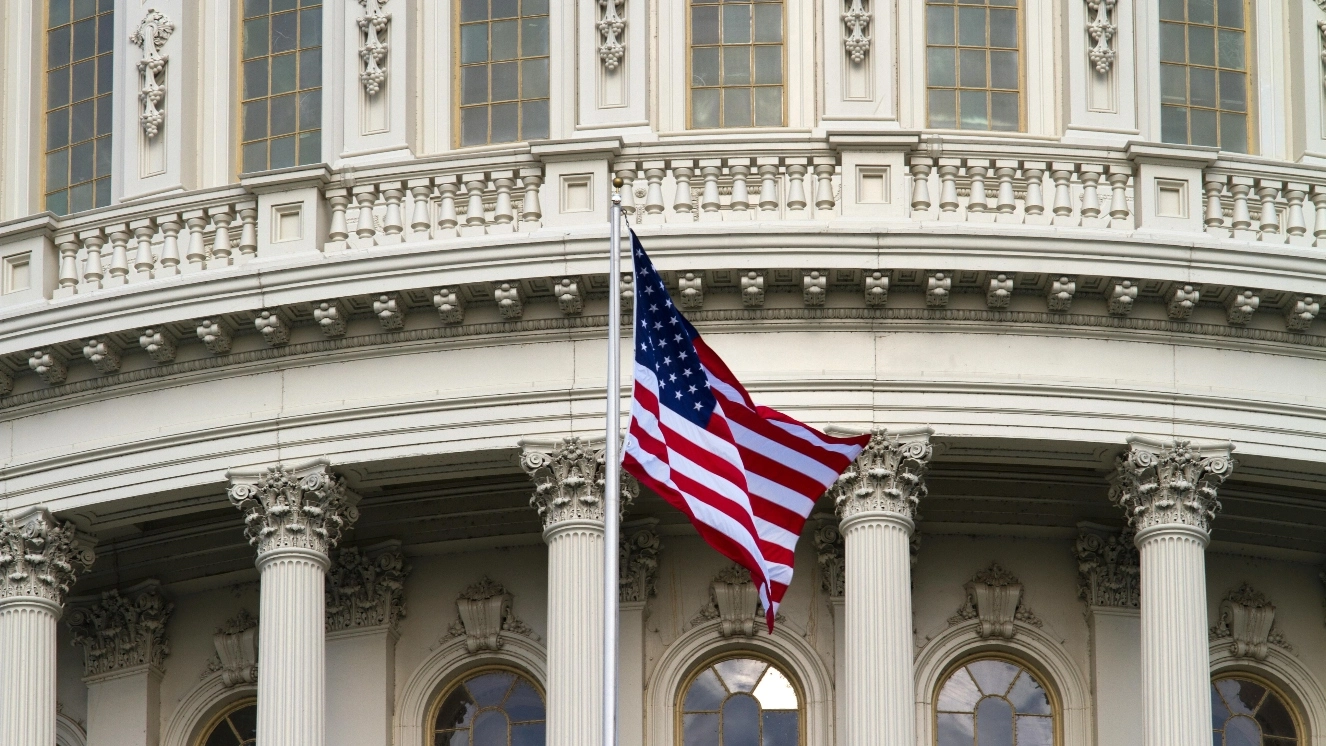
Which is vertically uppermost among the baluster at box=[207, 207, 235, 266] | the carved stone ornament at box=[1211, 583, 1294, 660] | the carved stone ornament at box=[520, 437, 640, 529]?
the baluster at box=[207, 207, 235, 266]

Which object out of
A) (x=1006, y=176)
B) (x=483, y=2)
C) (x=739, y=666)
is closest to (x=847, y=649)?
(x=739, y=666)

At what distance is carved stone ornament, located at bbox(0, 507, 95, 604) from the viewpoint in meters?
39.8

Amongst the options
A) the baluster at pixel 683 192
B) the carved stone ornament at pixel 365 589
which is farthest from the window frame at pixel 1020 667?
the carved stone ornament at pixel 365 589

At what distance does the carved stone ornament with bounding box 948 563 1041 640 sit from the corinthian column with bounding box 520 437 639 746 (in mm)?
4099

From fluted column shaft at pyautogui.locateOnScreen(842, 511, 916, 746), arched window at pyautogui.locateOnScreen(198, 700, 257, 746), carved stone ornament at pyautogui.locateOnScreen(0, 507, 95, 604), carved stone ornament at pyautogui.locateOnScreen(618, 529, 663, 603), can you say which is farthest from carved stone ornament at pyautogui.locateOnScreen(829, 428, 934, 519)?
carved stone ornament at pyautogui.locateOnScreen(0, 507, 95, 604)

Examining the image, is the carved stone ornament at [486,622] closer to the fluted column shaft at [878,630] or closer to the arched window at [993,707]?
the fluted column shaft at [878,630]

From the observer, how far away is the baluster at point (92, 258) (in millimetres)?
40781

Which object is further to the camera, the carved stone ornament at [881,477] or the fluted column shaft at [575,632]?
the carved stone ornament at [881,477]

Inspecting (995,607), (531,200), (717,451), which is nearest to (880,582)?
(995,607)

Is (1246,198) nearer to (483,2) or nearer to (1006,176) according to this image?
(1006,176)

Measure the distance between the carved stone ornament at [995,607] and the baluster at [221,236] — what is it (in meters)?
8.75

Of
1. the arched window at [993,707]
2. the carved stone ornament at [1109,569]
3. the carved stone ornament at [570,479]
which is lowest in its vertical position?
the arched window at [993,707]

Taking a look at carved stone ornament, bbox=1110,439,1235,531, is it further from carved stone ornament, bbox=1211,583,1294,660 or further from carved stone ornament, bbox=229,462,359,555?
carved stone ornament, bbox=229,462,359,555

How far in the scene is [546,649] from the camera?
39.4 m
